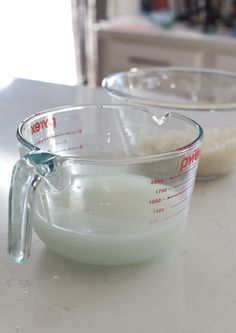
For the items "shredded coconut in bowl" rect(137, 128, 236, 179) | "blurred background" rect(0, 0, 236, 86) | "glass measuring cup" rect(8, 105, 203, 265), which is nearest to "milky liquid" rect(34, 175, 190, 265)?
"glass measuring cup" rect(8, 105, 203, 265)

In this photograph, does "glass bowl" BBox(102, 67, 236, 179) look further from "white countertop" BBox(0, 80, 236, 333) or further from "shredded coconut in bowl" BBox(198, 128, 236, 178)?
"white countertop" BBox(0, 80, 236, 333)

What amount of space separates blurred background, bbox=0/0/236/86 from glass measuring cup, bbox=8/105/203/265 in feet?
5.04

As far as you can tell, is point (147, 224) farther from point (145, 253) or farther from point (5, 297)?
point (5, 297)

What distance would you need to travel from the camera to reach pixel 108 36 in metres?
2.35

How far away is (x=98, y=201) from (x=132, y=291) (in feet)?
0.31

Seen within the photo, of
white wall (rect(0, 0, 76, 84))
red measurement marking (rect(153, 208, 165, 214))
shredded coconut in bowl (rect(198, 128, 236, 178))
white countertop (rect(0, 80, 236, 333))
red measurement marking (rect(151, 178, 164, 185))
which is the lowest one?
white wall (rect(0, 0, 76, 84))

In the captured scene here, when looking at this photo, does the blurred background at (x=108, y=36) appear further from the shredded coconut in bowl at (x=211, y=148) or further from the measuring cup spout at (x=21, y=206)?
the measuring cup spout at (x=21, y=206)

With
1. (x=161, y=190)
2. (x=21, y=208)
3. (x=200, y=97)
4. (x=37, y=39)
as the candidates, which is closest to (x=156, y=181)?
(x=161, y=190)

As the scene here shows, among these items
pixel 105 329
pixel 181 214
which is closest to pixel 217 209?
pixel 181 214

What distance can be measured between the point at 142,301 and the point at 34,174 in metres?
0.15

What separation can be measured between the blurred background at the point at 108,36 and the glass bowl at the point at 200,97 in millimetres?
1115

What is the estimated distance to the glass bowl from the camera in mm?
743

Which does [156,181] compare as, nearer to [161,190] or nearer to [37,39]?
[161,190]

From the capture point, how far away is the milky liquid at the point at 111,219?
511mm
